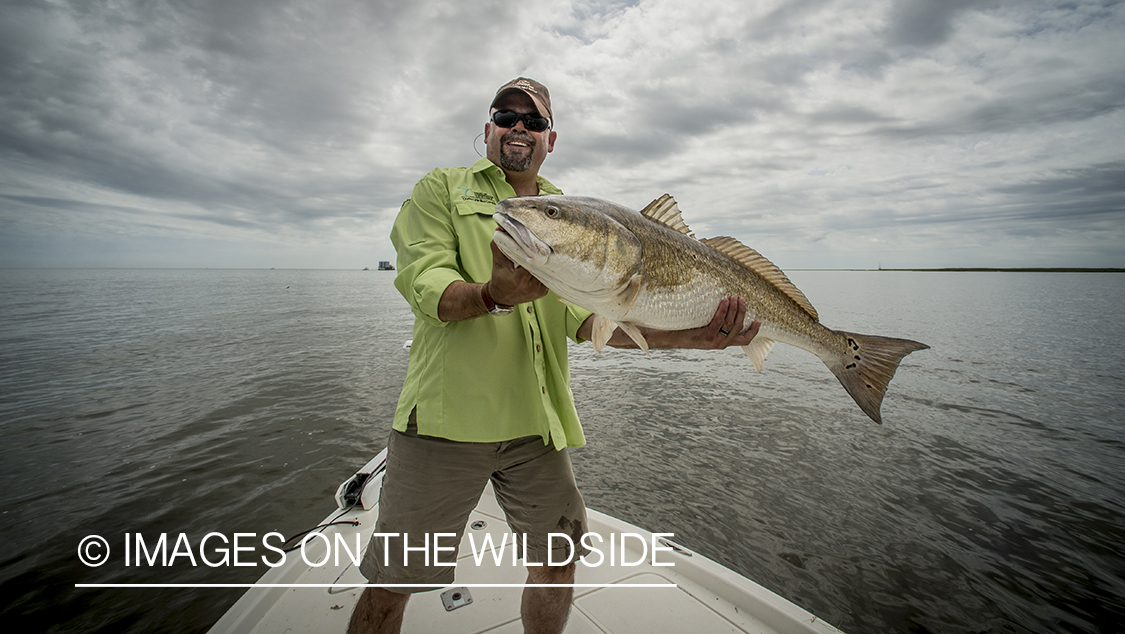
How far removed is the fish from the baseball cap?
102 centimetres

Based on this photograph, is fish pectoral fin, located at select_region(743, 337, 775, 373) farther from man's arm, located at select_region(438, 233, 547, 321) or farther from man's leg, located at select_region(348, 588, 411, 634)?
man's leg, located at select_region(348, 588, 411, 634)

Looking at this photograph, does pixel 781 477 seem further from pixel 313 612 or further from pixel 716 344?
pixel 313 612

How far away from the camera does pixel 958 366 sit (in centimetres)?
1411

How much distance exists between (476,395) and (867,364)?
2.68m

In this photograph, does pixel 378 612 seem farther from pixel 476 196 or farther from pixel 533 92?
pixel 533 92

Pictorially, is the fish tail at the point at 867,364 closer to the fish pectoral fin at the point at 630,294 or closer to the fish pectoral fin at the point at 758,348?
the fish pectoral fin at the point at 758,348

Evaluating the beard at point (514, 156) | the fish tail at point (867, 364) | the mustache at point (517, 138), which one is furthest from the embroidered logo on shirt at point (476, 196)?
the fish tail at point (867, 364)

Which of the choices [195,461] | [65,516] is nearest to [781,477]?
[195,461]

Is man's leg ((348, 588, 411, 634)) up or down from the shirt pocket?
down

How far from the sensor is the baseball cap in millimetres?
2900

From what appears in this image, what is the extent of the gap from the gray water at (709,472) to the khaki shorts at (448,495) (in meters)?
3.72

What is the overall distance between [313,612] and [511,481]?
1944mm

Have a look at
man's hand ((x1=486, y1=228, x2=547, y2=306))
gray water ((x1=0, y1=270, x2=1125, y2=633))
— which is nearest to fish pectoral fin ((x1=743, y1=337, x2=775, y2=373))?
man's hand ((x1=486, y1=228, x2=547, y2=306))

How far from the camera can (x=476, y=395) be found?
96.0 inches
